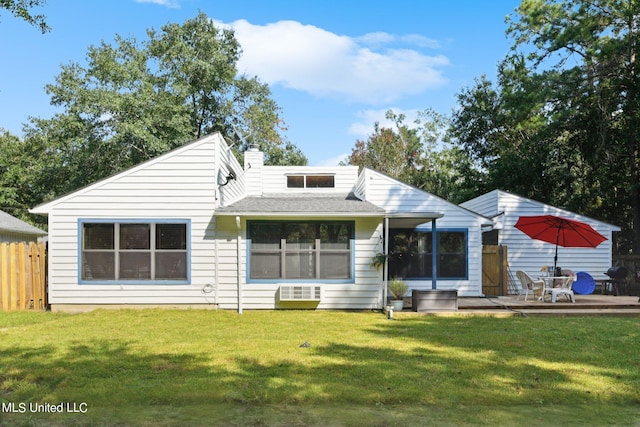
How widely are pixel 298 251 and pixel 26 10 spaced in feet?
31.5

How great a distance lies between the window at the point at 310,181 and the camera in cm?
1756

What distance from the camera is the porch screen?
1198 centimetres

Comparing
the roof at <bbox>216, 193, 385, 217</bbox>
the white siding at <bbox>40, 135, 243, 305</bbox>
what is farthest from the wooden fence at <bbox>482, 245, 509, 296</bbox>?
the white siding at <bbox>40, 135, 243, 305</bbox>

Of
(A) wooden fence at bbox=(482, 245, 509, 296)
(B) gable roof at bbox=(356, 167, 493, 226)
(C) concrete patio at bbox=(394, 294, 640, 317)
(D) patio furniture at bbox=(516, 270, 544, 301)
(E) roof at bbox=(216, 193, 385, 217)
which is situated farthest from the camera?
(A) wooden fence at bbox=(482, 245, 509, 296)

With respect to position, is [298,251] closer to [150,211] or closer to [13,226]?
[150,211]

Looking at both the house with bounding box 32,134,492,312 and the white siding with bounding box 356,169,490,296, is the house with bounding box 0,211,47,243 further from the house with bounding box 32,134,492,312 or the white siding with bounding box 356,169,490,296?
the white siding with bounding box 356,169,490,296

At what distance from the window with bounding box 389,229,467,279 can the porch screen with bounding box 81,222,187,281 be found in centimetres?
610

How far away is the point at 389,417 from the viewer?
4.55 m

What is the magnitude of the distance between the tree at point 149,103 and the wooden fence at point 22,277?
11.2 metres

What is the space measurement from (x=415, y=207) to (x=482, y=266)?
287cm

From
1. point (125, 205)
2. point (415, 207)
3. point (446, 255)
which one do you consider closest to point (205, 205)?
point (125, 205)

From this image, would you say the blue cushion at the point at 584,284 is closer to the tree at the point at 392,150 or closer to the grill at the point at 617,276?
the grill at the point at 617,276

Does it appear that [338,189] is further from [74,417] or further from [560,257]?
[74,417]

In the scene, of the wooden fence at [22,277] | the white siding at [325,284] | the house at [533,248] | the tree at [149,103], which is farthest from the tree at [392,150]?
the wooden fence at [22,277]
